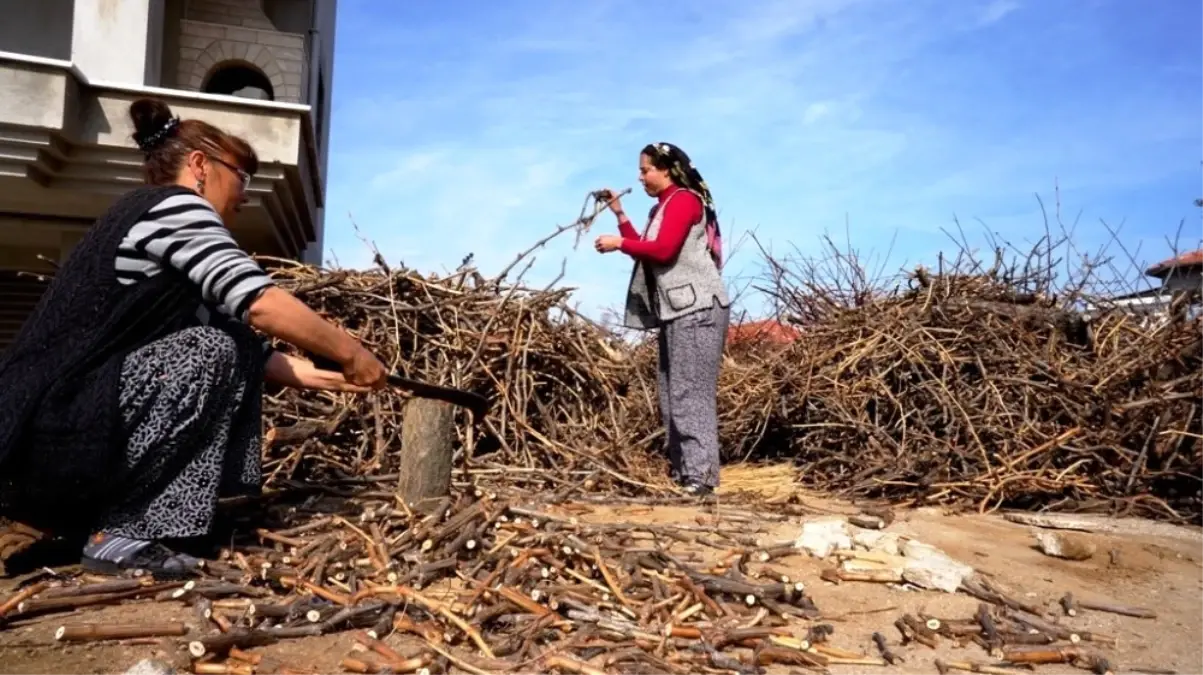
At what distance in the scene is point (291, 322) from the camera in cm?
240

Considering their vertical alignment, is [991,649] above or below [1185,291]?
below

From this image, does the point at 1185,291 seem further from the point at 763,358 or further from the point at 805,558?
the point at 805,558

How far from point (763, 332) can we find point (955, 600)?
5.01m

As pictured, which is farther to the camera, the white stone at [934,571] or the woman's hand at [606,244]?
the woman's hand at [606,244]

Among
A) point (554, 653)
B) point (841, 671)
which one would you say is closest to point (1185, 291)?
point (841, 671)

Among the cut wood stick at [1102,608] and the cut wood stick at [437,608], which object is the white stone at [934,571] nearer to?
the cut wood stick at [1102,608]

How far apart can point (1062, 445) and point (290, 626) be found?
3.78 meters

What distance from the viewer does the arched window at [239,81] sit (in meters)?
9.84

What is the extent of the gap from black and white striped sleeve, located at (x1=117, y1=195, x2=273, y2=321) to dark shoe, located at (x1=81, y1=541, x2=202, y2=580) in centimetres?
66

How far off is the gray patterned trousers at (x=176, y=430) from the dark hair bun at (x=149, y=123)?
1.81 ft

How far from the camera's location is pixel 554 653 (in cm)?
203

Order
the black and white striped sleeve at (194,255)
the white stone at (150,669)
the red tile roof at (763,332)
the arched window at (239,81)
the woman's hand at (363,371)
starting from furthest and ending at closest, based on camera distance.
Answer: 1. the arched window at (239,81)
2. the red tile roof at (763,332)
3. the woman's hand at (363,371)
4. the black and white striped sleeve at (194,255)
5. the white stone at (150,669)

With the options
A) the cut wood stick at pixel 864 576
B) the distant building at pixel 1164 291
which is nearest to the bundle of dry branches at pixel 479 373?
the cut wood stick at pixel 864 576

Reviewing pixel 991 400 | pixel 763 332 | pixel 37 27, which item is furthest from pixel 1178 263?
pixel 37 27
